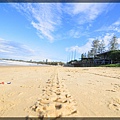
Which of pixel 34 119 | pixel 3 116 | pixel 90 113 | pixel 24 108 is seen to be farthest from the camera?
pixel 24 108

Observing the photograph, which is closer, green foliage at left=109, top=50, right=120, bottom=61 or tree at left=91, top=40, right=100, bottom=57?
green foliage at left=109, top=50, right=120, bottom=61

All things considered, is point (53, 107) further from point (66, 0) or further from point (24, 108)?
point (66, 0)

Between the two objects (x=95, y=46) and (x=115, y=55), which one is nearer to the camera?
(x=115, y=55)

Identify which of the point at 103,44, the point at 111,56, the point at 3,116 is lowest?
the point at 3,116

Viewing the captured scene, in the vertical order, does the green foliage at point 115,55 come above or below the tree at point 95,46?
below

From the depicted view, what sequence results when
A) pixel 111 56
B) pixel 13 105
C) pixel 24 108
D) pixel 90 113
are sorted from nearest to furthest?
1. pixel 90 113
2. pixel 24 108
3. pixel 13 105
4. pixel 111 56

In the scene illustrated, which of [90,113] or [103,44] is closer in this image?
[90,113]

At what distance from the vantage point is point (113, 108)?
112 inches

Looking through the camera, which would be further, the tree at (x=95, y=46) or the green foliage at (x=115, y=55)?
the tree at (x=95, y=46)

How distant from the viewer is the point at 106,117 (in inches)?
94.0

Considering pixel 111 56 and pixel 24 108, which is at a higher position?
pixel 111 56

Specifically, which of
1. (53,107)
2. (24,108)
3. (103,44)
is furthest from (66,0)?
(103,44)

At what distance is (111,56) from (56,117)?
40.5 meters

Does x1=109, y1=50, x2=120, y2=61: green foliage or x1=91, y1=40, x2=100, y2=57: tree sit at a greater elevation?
x1=91, y1=40, x2=100, y2=57: tree
